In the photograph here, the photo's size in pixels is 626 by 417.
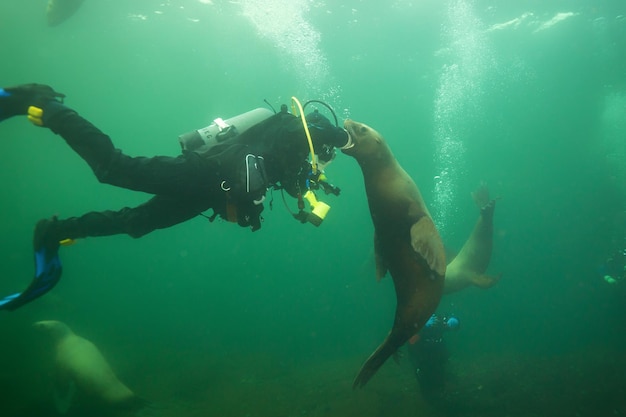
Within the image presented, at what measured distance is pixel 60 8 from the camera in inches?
709

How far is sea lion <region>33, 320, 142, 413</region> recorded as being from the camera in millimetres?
7871

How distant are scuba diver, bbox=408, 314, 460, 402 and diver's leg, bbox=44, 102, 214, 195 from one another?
272 inches

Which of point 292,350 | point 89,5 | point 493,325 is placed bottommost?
point 292,350

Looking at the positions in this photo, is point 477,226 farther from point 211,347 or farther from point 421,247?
point 211,347

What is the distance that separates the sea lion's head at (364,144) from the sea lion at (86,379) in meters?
7.25

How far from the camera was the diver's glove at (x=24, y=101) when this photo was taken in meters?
2.80

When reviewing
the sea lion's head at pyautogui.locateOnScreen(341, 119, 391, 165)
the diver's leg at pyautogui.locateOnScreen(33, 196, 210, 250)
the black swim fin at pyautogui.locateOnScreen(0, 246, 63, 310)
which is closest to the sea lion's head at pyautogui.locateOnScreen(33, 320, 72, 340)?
the black swim fin at pyautogui.locateOnScreen(0, 246, 63, 310)

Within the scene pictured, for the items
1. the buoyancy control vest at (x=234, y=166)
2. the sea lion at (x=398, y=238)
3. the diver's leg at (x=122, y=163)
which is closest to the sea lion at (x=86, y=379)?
the sea lion at (x=398, y=238)

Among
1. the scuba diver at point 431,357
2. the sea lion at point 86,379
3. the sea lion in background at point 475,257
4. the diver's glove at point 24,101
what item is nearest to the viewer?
the diver's glove at point 24,101

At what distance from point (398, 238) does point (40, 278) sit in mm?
3715

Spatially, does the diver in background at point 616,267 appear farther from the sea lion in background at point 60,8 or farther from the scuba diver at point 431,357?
the sea lion in background at point 60,8

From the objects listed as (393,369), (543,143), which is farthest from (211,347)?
(543,143)

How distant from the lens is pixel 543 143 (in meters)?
58.3

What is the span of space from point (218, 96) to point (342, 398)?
41800 mm
